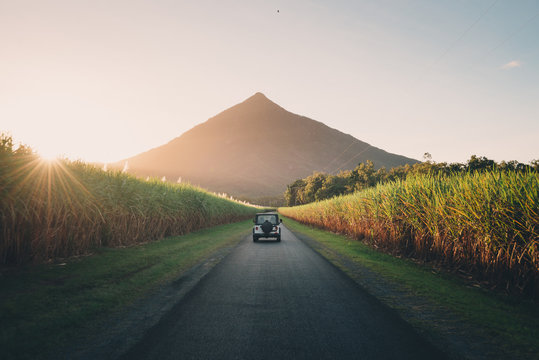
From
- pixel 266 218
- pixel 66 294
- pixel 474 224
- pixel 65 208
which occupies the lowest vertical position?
pixel 66 294

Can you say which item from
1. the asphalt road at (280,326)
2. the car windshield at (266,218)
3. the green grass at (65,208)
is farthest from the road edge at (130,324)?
the car windshield at (266,218)

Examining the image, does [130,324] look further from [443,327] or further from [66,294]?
[443,327]

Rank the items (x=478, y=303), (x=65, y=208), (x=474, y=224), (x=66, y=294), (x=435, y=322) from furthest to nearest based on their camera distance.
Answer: (x=65, y=208) < (x=474, y=224) < (x=66, y=294) < (x=478, y=303) < (x=435, y=322)

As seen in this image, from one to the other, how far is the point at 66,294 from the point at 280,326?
4.17m

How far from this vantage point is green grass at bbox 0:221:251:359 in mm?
3457

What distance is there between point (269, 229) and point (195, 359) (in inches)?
516

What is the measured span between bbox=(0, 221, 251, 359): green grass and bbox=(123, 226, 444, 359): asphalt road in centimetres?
112

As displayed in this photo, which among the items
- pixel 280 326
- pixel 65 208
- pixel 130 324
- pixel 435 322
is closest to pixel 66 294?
pixel 130 324

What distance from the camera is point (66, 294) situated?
5180mm

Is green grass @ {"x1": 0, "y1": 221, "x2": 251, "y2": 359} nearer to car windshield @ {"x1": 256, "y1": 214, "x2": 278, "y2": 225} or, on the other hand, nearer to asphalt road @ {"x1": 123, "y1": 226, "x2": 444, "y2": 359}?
asphalt road @ {"x1": 123, "y1": 226, "x2": 444, "y2": 359}

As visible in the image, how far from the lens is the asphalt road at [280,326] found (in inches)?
121

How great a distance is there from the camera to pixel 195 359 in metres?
2.90

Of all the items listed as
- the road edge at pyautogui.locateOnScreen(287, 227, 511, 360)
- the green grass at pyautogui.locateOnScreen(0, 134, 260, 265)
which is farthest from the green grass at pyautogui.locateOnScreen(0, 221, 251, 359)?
the road edge at pyautogui.locateOnScreen(287, 227, 511, 360)

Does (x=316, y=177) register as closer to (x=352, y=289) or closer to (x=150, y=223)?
(x=150, y=223)
